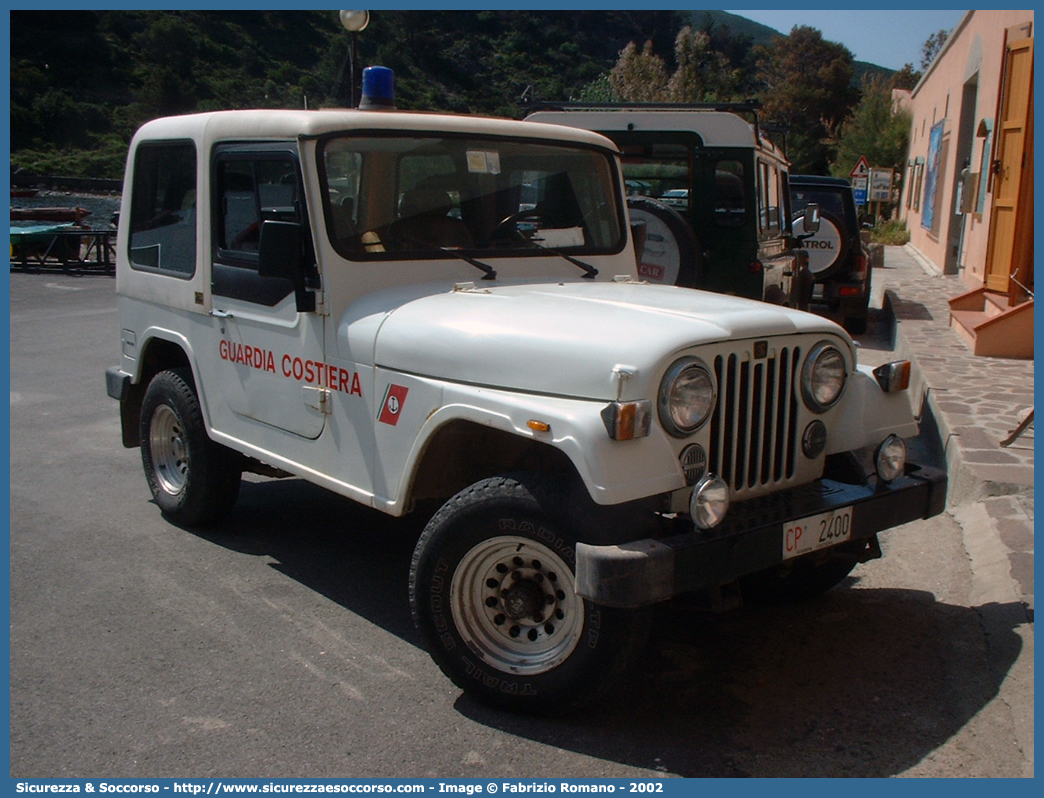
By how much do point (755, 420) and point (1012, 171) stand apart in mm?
9235

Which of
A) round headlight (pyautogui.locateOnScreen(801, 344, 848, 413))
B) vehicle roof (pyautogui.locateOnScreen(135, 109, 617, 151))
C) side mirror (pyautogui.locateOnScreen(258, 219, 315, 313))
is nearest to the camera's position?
round headlight (pyautogui.locateOnScreen(801, 344, 848, 413))

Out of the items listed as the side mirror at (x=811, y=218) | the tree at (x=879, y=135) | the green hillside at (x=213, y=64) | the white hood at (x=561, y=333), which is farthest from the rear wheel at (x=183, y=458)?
the green hillside at (x=213, y=64)

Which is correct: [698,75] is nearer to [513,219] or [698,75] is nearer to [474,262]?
[513,219]

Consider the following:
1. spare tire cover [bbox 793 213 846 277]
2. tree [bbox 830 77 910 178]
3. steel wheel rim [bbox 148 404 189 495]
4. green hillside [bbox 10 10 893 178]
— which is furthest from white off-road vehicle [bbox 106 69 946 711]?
green hillside [bbox 10 10 893 178]

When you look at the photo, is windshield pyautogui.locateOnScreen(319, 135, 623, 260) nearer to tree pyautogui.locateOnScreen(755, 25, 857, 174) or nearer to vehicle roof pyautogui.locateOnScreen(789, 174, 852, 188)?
vehicle roof pyautogui.locateOnScreen(789, 174, 852, 188)

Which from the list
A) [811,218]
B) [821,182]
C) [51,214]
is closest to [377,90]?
[811,218]

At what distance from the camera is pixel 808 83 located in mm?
72562

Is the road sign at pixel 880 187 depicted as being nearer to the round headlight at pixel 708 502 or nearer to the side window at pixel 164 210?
the side window at pixel 164 210

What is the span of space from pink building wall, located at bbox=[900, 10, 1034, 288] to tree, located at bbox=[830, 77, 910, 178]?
5.81 m

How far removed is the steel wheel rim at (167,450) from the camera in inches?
216

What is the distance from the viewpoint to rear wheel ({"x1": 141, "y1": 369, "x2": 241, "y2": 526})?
5.16m

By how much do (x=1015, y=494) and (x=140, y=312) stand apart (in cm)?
484

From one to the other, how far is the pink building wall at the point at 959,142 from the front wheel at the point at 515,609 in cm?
1049

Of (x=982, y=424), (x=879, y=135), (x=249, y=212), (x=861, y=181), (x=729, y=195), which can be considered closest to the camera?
(x=249, y=212)
